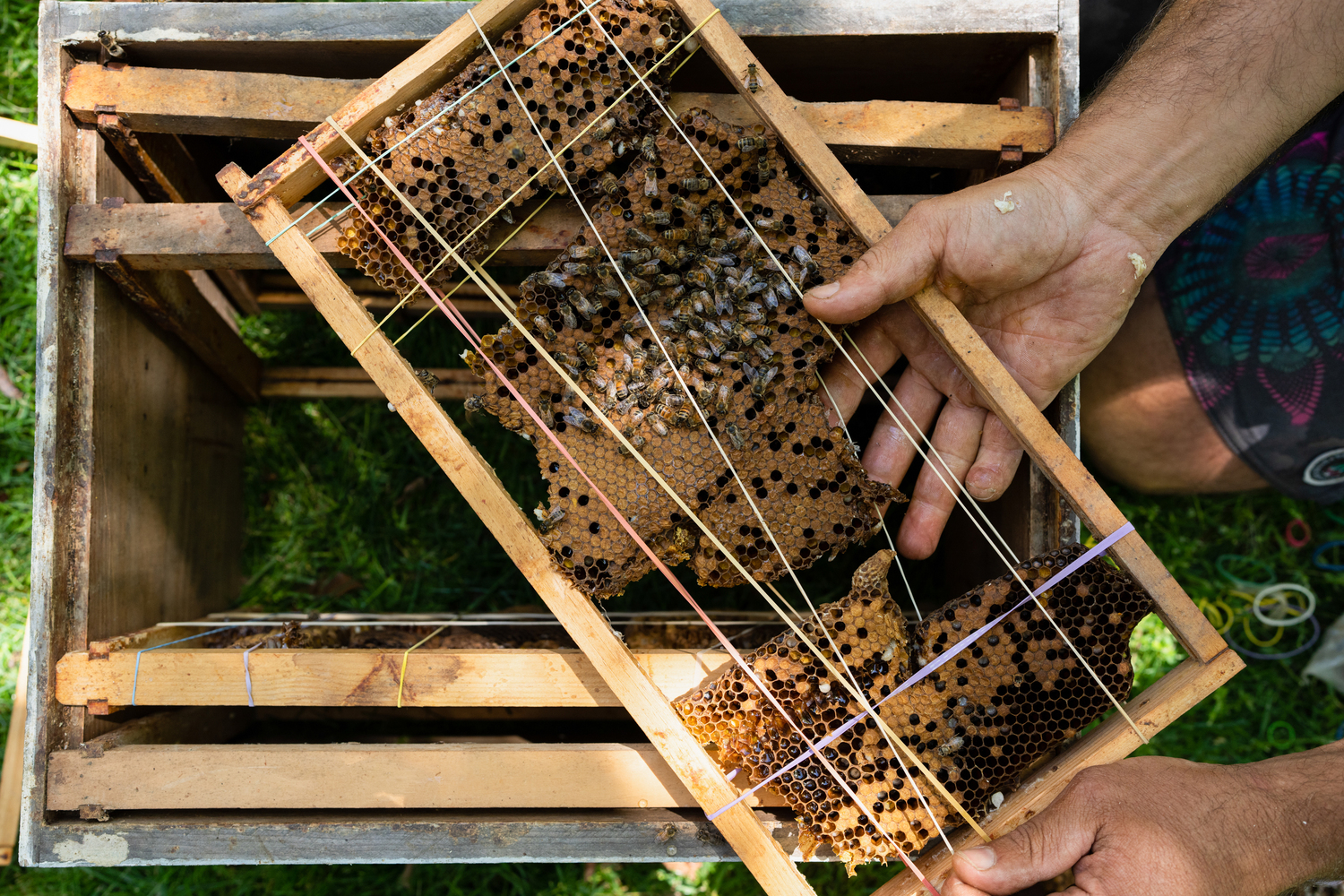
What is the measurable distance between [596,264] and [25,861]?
298 cm

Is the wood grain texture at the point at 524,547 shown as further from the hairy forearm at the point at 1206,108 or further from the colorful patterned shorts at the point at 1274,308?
the colorful patterned shorts at the point at 1274,308

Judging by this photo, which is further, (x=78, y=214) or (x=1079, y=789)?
(x=78, y=214)

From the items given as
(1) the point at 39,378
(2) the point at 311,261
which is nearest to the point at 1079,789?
(2) the point at 311,261

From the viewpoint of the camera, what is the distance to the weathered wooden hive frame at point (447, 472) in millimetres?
2480

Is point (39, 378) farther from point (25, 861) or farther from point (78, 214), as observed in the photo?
point (25, 861)

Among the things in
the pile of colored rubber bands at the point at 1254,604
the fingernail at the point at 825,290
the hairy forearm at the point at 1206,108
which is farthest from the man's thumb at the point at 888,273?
the pile of colored rubber bands at the point at 1254,604

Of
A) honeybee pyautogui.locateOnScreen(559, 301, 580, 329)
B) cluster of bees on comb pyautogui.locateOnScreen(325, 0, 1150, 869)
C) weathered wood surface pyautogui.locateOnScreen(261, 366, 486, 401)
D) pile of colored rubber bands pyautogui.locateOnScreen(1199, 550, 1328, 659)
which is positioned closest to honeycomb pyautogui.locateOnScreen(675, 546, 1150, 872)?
cluster of bees on comb pyautogui.locateOnScreen(325, 0, 1150, 869)

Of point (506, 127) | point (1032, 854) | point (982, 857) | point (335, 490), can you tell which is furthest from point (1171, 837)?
point (335, 490)

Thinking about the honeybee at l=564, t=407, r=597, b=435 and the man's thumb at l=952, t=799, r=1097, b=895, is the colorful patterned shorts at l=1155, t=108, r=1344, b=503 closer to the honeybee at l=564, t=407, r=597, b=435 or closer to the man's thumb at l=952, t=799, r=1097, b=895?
the man's thumb at l=952, t=799, r=1097, b=895

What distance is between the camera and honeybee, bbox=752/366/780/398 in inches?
103

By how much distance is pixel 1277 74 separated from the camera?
2.80 meters

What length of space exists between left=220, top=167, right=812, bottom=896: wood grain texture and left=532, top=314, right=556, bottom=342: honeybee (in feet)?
1.43

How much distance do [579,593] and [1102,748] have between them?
1760 millimetres

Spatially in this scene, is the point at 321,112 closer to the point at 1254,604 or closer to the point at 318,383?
the point at 318,383
